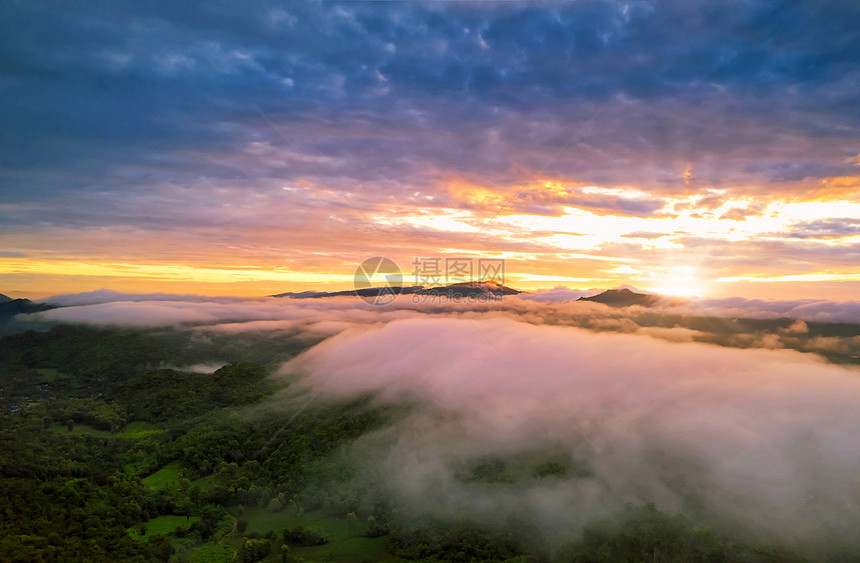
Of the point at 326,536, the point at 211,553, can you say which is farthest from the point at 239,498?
the point at 326,536

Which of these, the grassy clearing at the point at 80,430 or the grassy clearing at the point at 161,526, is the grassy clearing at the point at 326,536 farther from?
the grassy clearing at the point at 80,430

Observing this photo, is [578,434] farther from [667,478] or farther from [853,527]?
[853,527]

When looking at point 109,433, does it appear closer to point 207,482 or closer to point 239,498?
point 207,482

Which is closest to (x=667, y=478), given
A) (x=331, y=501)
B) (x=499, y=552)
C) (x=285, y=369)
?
(x=499, y=552)

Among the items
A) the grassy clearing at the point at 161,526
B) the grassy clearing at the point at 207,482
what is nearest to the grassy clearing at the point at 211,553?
the grassy clearing at the point at 161,526

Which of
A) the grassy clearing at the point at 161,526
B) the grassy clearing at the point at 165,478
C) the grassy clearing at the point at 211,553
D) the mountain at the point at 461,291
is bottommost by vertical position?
the grassy clearing at the point at 211,553

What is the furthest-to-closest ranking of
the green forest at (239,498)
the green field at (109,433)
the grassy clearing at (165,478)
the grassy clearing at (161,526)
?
the green field at (109,433), the grassy clearing at (165,478), the grassy clearing at (161,526), the green forest at (239,498)

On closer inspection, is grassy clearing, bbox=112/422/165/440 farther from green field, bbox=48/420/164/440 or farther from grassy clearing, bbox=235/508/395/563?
grassy clearing, bbox=235/508/395/563
